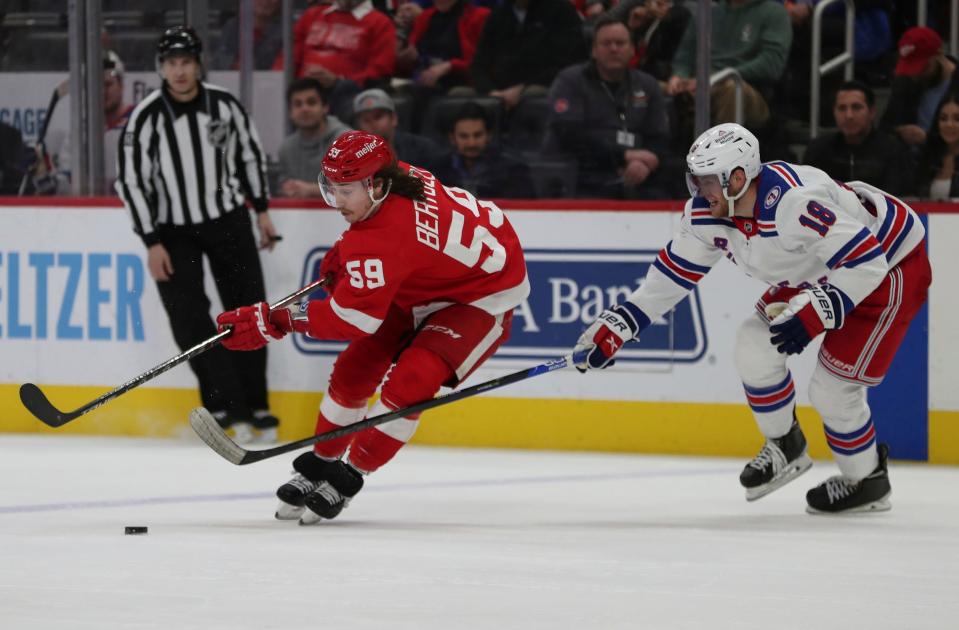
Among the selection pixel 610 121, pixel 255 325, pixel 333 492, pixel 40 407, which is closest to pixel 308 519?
pixel 333 492

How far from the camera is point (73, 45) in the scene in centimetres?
645

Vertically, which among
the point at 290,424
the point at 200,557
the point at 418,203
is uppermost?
the point at 418,203

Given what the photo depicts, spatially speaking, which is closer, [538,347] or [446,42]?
[538,347]

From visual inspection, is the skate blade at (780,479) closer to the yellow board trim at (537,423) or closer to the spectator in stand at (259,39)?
the yellow board trim at (537,423)

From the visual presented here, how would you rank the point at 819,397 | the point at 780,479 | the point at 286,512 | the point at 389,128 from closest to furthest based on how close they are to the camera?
the point at 286,512, the point at 819,397, the point at 780,479, the point at 389,128

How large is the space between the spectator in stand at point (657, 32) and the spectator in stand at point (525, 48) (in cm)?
22

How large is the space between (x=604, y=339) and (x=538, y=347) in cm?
159

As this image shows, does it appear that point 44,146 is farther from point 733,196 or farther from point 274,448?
point 733,196

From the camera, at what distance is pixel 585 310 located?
19.6ft

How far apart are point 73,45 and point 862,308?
3.52m

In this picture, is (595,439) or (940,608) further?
(595,439)

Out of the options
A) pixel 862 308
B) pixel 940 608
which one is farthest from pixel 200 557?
pixel 862 308

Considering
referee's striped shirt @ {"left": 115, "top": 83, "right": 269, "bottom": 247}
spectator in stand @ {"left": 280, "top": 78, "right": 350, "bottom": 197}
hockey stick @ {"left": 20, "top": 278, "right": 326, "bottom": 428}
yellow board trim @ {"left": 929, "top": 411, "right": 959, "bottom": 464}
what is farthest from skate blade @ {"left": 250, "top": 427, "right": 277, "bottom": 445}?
yellow board trim @ {"left": 929, "top": 411, "right": 959, "bottom": 464}

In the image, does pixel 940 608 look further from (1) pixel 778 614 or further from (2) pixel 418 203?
(2) pixel 418 203
